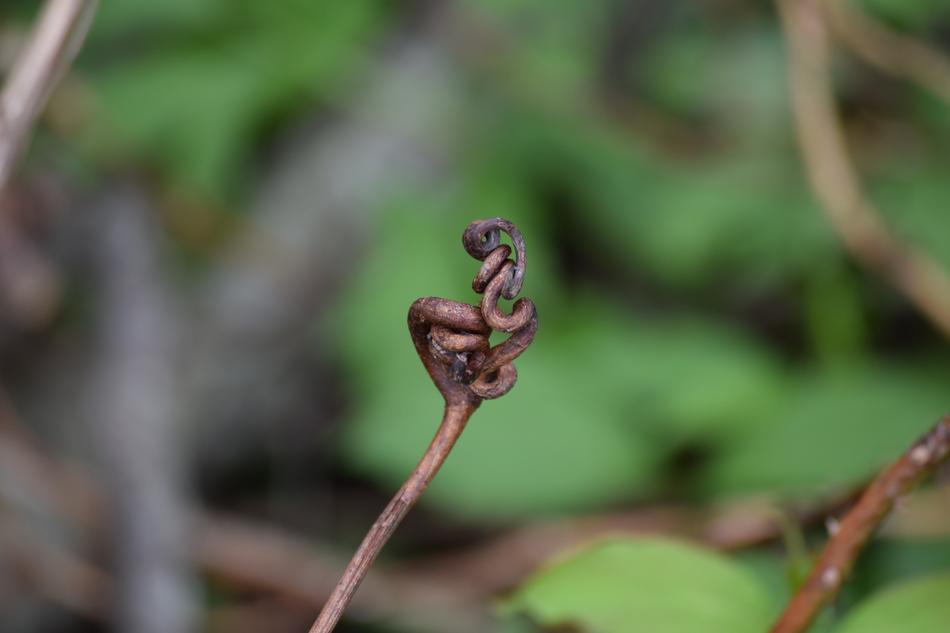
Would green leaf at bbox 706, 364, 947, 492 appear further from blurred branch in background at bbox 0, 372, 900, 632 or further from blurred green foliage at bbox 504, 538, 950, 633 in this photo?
blurred green foliage at bbox 504, 538, 950, 633

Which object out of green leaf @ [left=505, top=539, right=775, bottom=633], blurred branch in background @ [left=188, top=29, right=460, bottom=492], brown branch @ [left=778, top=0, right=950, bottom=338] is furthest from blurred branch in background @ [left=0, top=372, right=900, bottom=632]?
green leaf @ [left=505, top=539, right=775, bottom=633]

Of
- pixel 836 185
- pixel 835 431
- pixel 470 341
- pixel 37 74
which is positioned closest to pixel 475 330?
pixel 470 341

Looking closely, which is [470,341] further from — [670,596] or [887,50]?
[887,50]

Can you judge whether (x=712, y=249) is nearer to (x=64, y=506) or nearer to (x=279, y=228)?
(x=279, y=228)

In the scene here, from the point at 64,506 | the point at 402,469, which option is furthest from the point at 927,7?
the point at 64,506

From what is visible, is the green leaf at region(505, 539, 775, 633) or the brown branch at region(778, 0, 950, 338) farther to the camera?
the brown branch at region(778, 0, 950, 338)
